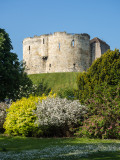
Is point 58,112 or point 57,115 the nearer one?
point 57,115

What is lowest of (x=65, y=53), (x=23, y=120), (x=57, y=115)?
(x=23, y=120)

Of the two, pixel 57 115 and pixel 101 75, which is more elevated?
pixel 101 75

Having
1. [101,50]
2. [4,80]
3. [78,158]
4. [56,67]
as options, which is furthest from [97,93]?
[101,50]

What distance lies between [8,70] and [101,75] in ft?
27.6

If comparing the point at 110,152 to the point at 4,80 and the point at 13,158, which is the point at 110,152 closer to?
the point at 13,158

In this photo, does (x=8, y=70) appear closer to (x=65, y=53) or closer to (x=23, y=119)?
(x=23, y=119)

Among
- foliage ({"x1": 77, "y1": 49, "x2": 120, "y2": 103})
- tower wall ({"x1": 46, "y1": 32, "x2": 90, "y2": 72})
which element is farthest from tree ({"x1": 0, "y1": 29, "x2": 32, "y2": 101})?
tower wall ({"x1": 46, "y1": 32, "x2": 90, "y2": 72})

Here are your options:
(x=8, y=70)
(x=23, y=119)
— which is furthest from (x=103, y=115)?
(x=8, y=70)

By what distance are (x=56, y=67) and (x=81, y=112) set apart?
143 feet

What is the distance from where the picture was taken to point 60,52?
190 ft

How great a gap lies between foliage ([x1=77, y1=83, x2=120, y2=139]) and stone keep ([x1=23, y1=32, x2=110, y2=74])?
43.5 metres

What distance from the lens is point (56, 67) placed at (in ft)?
189

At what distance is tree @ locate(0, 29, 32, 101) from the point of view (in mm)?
20370

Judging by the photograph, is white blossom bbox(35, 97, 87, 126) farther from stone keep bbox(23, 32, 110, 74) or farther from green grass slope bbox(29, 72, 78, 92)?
stone keep bbox(23, 32, 110, 74)
